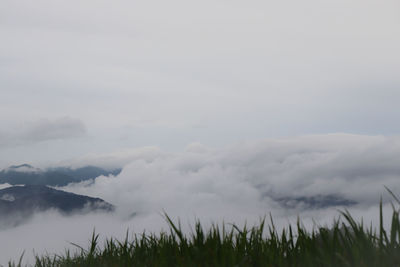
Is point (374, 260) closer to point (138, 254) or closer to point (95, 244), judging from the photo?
point (138, 254)

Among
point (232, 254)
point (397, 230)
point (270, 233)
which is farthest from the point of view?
point (270, 233)

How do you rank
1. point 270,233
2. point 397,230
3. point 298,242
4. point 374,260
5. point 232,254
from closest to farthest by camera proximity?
point 374,260 → point 397,230 → point 232,254 → point 298,242 → point 270,233

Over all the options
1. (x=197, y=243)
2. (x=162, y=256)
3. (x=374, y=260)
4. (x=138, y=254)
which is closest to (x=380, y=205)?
(x=374, y=260)

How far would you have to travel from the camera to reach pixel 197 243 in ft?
15.6

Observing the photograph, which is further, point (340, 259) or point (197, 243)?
point (197, 243)

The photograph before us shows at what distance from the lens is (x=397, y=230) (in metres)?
3.80

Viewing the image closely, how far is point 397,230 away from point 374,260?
0.44 meters

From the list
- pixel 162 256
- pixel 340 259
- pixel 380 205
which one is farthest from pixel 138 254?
pixel 380 205

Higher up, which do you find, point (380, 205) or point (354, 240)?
point (380, 205)

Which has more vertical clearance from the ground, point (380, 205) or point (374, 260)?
point (380, 205)

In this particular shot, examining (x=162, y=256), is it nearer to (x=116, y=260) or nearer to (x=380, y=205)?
(x=116, y=260)

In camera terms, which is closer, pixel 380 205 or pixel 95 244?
pixel 380 205

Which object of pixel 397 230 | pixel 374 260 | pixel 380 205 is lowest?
pixel 374 260

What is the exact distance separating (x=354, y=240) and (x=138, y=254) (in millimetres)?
2710
